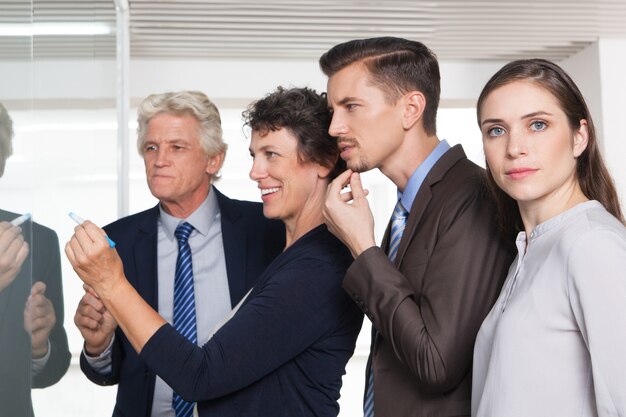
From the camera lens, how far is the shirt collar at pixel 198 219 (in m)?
3.02

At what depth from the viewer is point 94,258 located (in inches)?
74.7

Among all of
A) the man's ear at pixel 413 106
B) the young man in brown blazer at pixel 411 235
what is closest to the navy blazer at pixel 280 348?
the young man in brown blazer at pixel 411 235

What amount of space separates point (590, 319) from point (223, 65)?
672cm

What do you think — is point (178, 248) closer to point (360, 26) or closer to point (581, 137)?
point (581, 137)

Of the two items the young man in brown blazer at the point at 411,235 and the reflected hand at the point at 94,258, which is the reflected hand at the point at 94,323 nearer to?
the reflected hand at the point at 94,258

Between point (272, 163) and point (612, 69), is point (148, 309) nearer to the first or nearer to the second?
point (272, 163)

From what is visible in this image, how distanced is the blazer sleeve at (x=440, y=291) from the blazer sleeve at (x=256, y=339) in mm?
158

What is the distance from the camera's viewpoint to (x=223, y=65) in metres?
7.88

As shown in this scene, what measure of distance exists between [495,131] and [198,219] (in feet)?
4.95

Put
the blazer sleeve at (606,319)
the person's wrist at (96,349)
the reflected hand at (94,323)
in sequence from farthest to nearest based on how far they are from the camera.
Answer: the person's wrist at (96,349) → the reflected hand at (94,323) → the blazer sleeve at (606,319)

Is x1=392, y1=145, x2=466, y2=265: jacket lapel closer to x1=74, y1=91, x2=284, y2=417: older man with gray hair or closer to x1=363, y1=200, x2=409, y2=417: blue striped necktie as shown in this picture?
x1=363, y1=200, x2=409, y2=417: blue striped necktie

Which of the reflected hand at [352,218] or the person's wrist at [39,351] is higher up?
the reflected hand at [352,218]

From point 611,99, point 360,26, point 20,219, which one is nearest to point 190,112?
point 20,219

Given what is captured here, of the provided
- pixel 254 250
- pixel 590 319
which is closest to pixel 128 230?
pixel 254 250
